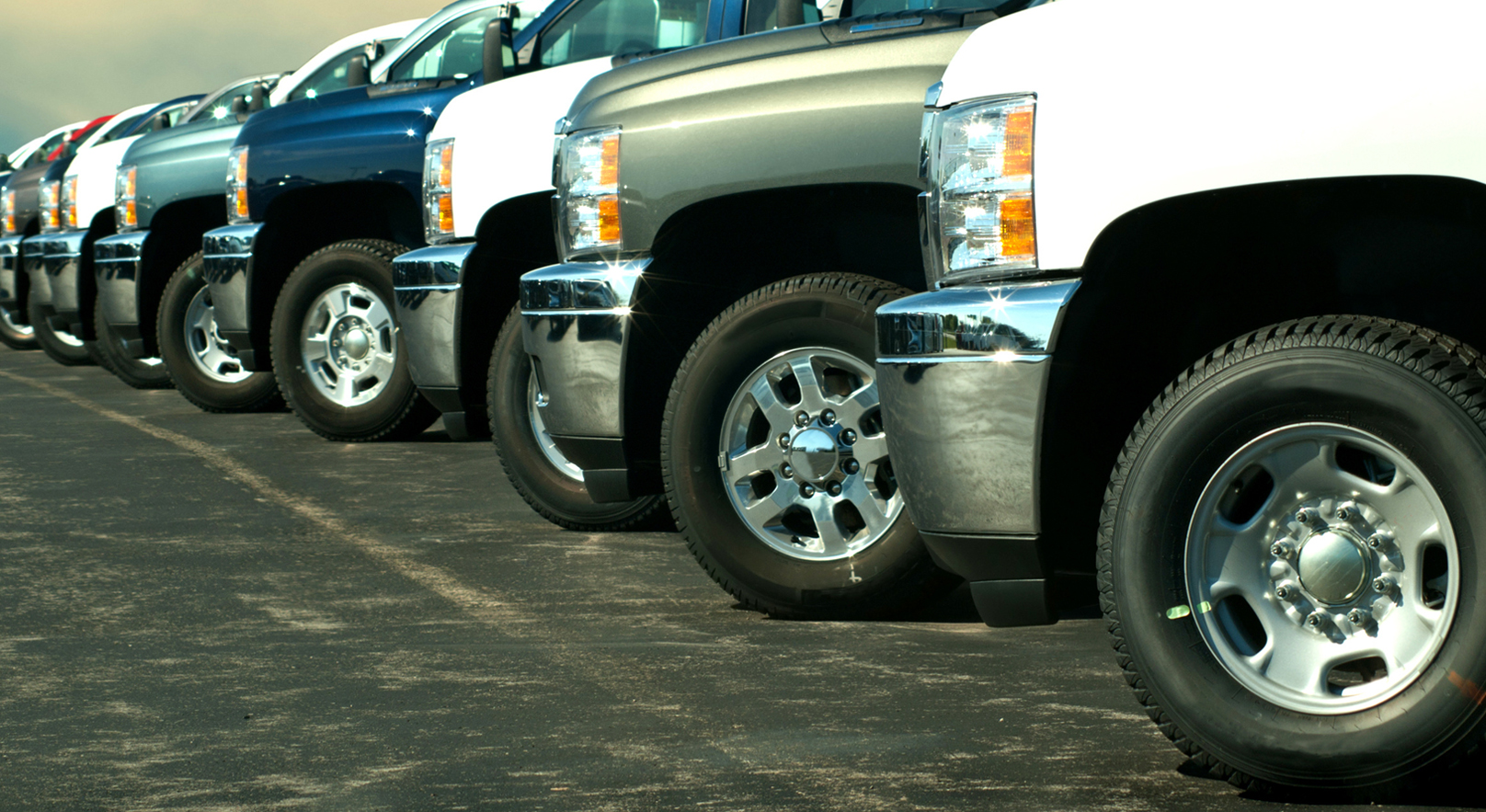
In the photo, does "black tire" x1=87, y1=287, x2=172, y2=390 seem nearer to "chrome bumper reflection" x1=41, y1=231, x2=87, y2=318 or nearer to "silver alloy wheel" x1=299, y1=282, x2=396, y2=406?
"chrome bumper reflection" x1=41, y1=231, x2=87, y2=318

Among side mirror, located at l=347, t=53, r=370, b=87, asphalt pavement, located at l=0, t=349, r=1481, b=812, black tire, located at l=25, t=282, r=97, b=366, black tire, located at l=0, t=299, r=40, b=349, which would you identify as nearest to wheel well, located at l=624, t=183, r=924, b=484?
asphalt pavement, located at l=0, t=349, r=1481, b=812

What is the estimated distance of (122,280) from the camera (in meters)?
12.5

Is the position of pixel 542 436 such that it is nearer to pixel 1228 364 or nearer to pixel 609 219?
pixel 609 219

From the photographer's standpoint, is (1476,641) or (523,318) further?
(523,318)

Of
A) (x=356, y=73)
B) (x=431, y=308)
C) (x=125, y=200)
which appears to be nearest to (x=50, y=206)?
(x=125, y=200)

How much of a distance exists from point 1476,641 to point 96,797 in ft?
8.52

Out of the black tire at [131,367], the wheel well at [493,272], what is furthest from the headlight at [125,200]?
the wheel well at [493,272]

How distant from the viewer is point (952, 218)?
4137mm

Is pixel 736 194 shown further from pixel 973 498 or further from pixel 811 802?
pixel 811 802

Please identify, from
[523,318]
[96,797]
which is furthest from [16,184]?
[96,797]

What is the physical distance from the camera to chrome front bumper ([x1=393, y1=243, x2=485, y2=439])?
7.88 m

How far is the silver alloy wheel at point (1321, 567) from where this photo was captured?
357 cm

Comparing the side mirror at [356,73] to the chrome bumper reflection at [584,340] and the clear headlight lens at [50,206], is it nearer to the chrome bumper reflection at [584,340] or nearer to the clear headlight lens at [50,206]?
the chrome bumper reflection at [584,340]

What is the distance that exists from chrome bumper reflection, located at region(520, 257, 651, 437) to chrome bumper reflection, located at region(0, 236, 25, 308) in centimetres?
1208
